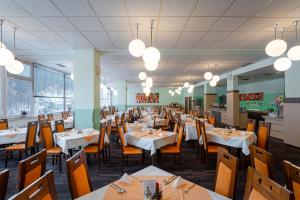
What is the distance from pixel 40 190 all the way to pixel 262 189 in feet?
4.90

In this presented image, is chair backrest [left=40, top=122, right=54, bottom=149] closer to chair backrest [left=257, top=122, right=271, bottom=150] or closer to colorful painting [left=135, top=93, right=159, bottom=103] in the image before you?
chair backrest [left=257, top=122, right=271, bottom=150]

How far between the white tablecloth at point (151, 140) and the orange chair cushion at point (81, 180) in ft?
6.98

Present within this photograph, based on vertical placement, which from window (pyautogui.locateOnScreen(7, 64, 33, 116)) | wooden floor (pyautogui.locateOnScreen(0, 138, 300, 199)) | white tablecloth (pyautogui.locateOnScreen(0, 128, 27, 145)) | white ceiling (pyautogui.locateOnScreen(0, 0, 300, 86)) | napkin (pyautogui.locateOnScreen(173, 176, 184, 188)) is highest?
white ceiling (pyautogui.locateOnScreen(0, 0, 300, 86))

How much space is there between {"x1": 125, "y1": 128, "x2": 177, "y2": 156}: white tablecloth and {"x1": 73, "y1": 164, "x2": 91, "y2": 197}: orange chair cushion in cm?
213

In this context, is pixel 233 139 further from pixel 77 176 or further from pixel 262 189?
pixel 77 176

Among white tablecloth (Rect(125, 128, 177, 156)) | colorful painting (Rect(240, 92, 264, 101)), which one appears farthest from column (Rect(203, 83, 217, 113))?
white tablecloth (Rect(125, 128, 177, 156))

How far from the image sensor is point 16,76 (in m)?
6.81

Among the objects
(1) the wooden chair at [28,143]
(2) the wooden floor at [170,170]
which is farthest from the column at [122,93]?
(1) the wooden chair at [28,143]

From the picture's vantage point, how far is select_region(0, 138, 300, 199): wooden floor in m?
3.38

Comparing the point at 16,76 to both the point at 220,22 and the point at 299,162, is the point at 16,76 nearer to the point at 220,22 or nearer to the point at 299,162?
the point at 220,22

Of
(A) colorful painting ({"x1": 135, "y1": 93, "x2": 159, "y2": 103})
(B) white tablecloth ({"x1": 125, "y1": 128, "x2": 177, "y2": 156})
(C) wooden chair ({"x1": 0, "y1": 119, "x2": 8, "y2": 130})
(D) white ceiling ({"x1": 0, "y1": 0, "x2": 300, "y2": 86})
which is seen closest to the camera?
(D) white ceiling ({"x1": 0, "y1": 0, "x2": 300, "y2": 86})

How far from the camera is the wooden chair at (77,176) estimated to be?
1.56 metres

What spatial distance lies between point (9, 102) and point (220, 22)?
7.17 metres

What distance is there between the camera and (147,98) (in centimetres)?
2050
